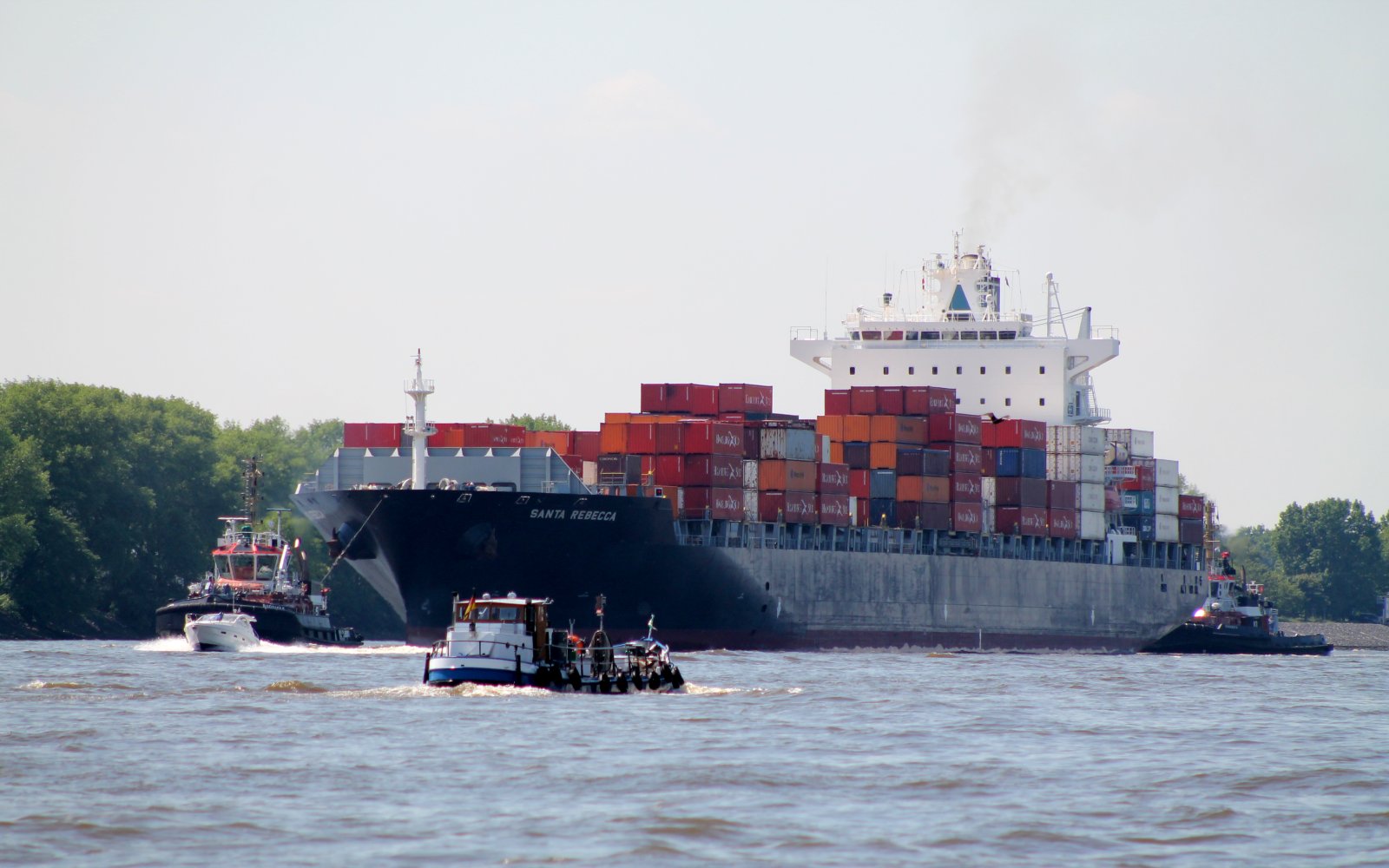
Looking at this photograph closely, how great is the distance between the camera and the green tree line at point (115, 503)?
94312 millimetres

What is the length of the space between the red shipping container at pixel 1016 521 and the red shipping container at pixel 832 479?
39.9 feet

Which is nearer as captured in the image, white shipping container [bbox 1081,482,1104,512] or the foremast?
the foremast

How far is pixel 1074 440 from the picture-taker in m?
92.6

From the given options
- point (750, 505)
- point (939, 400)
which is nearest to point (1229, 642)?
point (939, 400)

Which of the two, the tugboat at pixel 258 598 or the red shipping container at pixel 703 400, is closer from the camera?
the tugboat at pixel 258 598

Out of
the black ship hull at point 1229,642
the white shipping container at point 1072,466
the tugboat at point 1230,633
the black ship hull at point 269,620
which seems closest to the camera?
the black ship hull at point 269,620

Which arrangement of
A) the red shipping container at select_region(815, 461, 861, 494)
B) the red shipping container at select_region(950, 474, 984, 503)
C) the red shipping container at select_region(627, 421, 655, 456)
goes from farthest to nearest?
1. the red shipping container at select_region(950, 474, 984, 503)
2. the red shipping container at select_region(815, 461, 861, 494)
3. the red shipping container at select_region(627, 421, 655, 456)

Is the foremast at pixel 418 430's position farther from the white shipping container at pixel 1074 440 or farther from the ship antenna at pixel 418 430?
the white shipping container at pixel 1074 440

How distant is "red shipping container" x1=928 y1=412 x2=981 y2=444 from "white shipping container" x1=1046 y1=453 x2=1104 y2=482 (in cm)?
942

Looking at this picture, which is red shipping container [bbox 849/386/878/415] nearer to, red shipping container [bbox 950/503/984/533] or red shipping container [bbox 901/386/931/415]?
red shipping container [bbox 901/386/931/415]

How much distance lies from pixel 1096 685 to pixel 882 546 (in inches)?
1037

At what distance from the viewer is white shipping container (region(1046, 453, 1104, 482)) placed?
3676 inches

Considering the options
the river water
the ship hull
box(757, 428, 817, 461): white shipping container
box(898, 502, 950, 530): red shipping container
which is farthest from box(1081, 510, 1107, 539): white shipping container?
the river water

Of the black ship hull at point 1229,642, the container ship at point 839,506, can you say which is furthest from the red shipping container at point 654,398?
the black ship hull at point 1229,642
